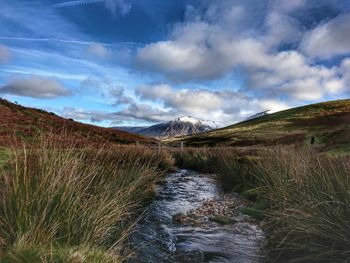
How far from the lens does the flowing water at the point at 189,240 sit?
22.7 ft

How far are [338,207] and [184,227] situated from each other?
447 cm

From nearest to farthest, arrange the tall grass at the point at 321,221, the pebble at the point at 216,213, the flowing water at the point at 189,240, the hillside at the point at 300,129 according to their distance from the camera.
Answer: the tall grass at the point at 321,221
the flowing water at the point at 189,240
the pebble at the point at 216,213
the hillside at the point at 300,129

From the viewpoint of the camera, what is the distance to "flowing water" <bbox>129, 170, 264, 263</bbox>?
6.91 metres

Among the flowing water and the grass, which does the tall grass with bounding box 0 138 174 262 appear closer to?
the flowing water

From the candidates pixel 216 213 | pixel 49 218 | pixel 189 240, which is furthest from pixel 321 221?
pixel 216 213

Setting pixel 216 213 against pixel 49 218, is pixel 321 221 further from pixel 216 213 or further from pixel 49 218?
pixel 216 213

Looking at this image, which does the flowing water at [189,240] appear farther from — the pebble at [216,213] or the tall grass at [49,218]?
the tall grass at [49,218]

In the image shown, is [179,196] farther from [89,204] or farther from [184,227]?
[89,204]

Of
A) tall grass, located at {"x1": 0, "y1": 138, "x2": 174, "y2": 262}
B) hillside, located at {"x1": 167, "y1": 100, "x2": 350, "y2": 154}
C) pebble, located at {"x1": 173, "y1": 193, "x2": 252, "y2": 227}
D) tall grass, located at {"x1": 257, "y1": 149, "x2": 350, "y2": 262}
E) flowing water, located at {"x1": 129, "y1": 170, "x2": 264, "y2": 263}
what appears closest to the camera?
tall grass, located at {"x1": 0, "y1": 138, "x2": 174, "y2": 262}

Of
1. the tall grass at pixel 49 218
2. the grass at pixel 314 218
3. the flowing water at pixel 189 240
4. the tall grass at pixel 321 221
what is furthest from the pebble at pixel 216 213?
the tall grass at pixel 49 218

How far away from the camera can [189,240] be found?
8086 millimetres

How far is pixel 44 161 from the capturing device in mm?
5422

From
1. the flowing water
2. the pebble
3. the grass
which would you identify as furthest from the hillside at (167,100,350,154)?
the grass

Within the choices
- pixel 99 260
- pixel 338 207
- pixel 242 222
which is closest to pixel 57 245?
pixel 99 260
